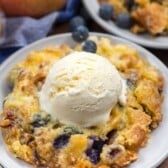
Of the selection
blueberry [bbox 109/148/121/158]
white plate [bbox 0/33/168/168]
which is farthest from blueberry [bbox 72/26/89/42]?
blueberry [bbox 109/148/121/158]

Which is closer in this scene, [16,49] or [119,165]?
[119,165]

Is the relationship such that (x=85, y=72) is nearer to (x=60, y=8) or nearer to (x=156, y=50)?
(x=156, y=50)

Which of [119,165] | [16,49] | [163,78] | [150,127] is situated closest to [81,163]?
[119,165]

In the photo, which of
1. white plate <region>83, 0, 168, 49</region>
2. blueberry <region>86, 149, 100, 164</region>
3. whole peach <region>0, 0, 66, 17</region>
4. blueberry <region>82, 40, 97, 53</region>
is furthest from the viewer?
whole peach <region>0, 0, 66, 17</region>

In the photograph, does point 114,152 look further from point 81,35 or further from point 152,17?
point 152,17

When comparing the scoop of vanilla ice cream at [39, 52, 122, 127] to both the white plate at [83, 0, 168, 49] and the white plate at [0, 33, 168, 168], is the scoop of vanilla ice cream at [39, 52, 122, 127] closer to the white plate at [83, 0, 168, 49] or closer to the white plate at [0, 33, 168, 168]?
the white plate at [0, 33, 168, 168]

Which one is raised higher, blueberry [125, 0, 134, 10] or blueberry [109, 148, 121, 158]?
blueberry [125, 0, 134, 10]

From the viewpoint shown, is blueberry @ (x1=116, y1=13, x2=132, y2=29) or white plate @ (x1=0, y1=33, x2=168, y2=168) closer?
white plate @ (x1=0, y1=33, x2=168, y2=168)

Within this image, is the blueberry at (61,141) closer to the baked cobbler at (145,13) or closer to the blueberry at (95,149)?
the blueberry at (95,149)
